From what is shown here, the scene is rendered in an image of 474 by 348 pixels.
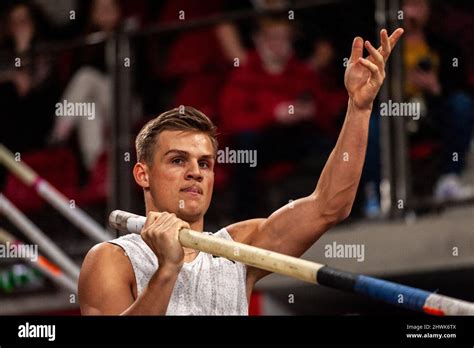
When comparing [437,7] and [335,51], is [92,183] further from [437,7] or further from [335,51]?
[437,7]

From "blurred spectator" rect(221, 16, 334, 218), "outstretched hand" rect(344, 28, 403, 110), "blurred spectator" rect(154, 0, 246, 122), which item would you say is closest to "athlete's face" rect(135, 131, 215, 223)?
"outstretched hand" rect(344, 28, 403, 110)

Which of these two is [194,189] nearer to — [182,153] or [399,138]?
[182,153]

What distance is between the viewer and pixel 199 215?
313 centimetres

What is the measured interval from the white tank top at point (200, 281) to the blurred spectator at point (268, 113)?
157 cm

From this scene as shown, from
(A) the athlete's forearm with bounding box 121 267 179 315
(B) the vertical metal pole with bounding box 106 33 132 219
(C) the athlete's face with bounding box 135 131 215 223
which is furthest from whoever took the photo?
(B) the vertical metal pole with bounding box 106 33 132 219

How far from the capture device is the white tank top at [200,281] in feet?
10.2

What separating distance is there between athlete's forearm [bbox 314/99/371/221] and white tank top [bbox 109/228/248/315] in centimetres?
25

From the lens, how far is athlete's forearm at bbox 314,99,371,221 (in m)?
3.13

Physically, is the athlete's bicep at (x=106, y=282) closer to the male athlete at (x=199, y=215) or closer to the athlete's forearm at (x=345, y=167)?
the male athlete at (x=199, y=215)

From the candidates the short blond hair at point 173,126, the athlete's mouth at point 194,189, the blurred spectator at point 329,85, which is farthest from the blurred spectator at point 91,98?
the athlete's mouth at point 194,189

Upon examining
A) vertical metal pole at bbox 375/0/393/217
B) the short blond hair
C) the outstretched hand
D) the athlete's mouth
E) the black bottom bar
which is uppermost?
vertical metal pole at bbox 375/0/393/217

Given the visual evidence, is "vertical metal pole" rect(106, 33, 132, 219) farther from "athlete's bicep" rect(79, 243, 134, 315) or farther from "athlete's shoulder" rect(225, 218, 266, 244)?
"athlete's bicep" rect(79, 243, 134, 315)

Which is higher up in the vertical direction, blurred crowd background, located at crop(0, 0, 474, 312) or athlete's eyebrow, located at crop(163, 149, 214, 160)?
blurred crowd background, located at crop(0, 0, 474, 312)

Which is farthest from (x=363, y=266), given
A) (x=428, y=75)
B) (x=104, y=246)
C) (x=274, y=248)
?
(x=104, y=246)
